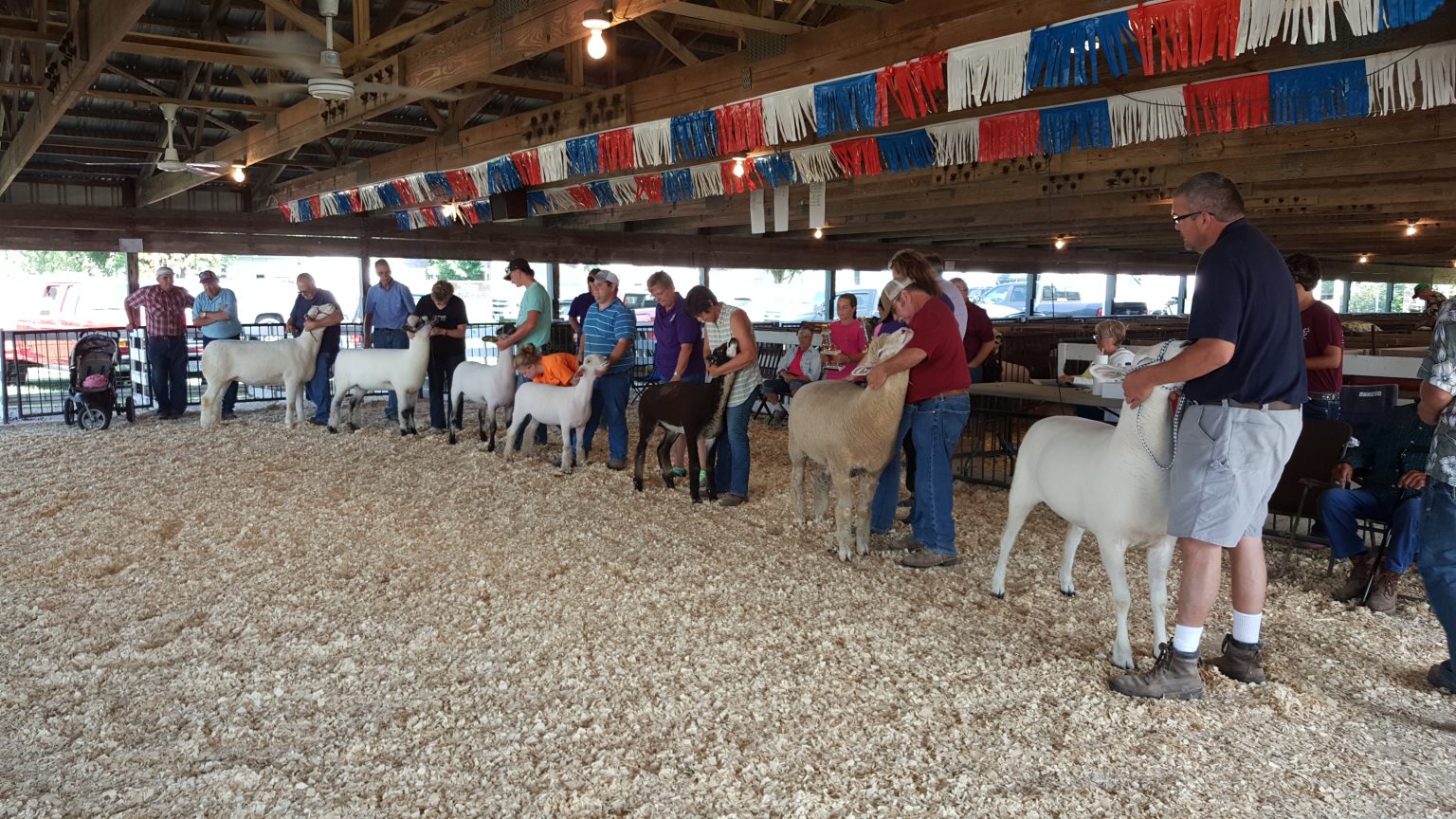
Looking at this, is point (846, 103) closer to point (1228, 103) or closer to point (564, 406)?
point (1228, 103)

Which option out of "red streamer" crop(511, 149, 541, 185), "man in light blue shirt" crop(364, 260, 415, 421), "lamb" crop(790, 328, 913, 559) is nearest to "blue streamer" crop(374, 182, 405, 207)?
"man in light blue shirt" crop(364, 260, 415, 421)

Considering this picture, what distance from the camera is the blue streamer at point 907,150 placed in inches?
277

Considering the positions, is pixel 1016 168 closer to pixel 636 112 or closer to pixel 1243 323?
pixel 636 112

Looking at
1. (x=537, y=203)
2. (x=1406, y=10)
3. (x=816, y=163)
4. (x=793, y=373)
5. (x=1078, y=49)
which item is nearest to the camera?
(x=1406, y=10)

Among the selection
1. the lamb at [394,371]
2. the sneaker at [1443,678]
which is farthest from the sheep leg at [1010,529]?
the lamb at [394,371]

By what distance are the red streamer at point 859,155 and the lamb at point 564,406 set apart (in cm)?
265

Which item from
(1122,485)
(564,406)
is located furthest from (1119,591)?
(564,406)

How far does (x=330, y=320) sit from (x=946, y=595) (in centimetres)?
799

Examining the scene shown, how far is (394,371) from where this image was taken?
9070 mm

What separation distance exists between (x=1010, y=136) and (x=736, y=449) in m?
2.92

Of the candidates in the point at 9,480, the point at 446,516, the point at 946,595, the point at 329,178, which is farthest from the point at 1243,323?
the point at 329,178

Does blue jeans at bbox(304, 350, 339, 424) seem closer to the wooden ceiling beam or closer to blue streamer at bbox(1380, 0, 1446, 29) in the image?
the wooden ceiling beam

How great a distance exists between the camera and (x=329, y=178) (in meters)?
11.8

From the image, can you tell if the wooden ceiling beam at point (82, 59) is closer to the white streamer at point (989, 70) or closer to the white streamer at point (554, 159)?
the white streamer at point (554, 159)
